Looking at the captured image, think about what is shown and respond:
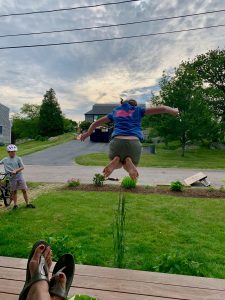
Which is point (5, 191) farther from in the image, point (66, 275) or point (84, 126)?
point (66, 275)

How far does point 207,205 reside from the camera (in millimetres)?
8727

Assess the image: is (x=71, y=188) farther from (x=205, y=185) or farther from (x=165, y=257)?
(x=165, y=257)

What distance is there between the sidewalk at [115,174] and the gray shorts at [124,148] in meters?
10.7

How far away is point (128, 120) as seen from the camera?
7.09 ft

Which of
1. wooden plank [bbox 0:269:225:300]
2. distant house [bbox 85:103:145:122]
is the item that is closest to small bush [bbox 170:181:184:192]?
distant house [bbox 85:103:145:122]

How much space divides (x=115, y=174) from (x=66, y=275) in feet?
42.4

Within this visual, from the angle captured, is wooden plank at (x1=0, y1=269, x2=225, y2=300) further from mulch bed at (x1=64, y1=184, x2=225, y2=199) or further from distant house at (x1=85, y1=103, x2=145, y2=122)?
mulch bed at (x1=64, y1=184, x2=225, y2=199)

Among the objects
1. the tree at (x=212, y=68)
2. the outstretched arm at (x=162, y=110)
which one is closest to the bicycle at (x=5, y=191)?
the outstretched arm at (x=162, y=110)

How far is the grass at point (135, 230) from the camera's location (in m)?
4.57

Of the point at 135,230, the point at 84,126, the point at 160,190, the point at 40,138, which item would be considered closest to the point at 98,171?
the point at 160,190

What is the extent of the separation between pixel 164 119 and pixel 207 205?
421 inches

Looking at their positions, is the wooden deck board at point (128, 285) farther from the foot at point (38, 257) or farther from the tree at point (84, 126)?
the tree at point (84, 126)

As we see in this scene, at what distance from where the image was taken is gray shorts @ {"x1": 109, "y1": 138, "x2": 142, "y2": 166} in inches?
83.7

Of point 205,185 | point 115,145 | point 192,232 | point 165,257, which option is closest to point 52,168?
point 205,185
